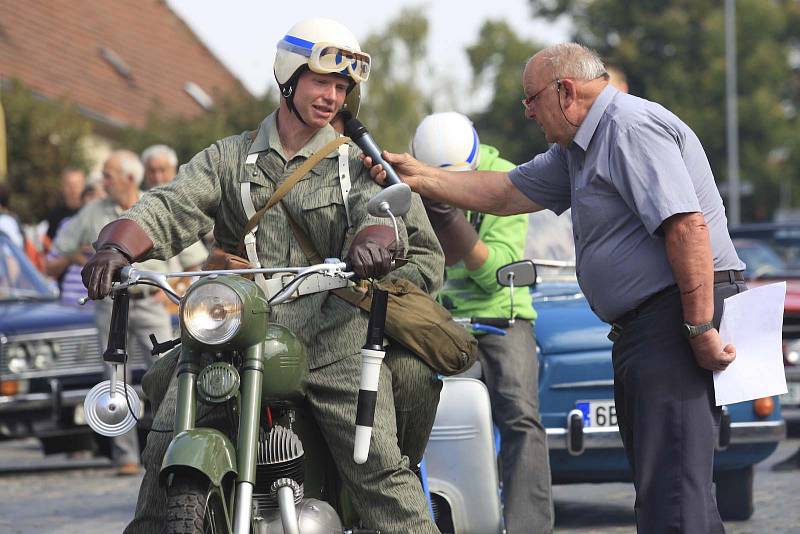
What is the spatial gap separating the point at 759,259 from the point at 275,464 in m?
10.1

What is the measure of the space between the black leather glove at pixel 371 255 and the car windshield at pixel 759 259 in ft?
30.9

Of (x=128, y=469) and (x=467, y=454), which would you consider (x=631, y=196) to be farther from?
(x=128, y=469)

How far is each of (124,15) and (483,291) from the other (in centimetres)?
4060

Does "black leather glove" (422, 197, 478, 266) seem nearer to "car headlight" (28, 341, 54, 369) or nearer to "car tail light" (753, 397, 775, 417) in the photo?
"car tail light" (753, 397, 775, 417)

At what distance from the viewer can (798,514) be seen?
889 cm

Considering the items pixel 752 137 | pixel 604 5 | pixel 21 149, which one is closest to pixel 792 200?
pixel 752 137

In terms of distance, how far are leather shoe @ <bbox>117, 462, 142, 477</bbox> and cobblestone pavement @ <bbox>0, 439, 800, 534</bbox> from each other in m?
0.08

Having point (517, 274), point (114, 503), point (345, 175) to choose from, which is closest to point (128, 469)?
point (114, 503)

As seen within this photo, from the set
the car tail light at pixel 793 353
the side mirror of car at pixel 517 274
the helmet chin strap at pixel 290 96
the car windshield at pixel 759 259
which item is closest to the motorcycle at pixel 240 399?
the helmet chin strap at pixel 290 96

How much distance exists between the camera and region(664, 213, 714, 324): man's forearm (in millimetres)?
5133

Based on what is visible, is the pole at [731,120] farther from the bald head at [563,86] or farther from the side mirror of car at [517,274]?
the bald head at [563,86]

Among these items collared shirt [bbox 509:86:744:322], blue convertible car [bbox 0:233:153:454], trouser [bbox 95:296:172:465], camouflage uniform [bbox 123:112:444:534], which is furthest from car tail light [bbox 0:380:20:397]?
collared shirt [bbox 509:86:744:322]

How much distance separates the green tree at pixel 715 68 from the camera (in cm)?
5253

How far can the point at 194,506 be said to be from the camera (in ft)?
14.6
